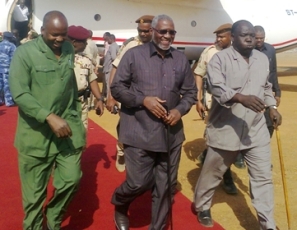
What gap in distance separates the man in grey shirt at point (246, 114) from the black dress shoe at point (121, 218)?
100 centimetres

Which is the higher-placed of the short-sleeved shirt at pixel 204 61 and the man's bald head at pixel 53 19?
the man's bald head at pixel 53 19

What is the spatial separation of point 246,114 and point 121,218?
1455mm

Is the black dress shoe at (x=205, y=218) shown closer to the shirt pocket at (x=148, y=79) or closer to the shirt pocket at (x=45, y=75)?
the shirt pocket at (x=148, y=79)

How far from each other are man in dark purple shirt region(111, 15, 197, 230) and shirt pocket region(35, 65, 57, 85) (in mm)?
528

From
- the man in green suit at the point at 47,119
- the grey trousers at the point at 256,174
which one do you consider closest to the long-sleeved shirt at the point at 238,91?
the grey trousers at the point at 256,174

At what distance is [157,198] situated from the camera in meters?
3.59

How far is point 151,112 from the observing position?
131 inches

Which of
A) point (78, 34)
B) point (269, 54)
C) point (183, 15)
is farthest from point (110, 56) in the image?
point (183, 15)

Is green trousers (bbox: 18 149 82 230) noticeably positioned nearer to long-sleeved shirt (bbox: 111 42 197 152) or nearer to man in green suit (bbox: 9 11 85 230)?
man in green suit (bbox: 9 11 85 230)

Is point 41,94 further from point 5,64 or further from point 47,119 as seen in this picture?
point 5,64

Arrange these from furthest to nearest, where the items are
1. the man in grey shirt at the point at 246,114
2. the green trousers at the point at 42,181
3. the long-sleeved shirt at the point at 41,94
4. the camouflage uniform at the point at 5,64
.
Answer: the camouflage uniform at the point at 5,64
the man in grey shirt at the point at 246,114
the green trousers at the point at 42,181
the long-sleeved shirt at the point at 41,94

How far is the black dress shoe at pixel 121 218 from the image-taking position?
3.77 metres

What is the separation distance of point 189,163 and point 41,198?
9.68 ft

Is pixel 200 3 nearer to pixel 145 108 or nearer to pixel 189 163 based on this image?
pixel 189 163
